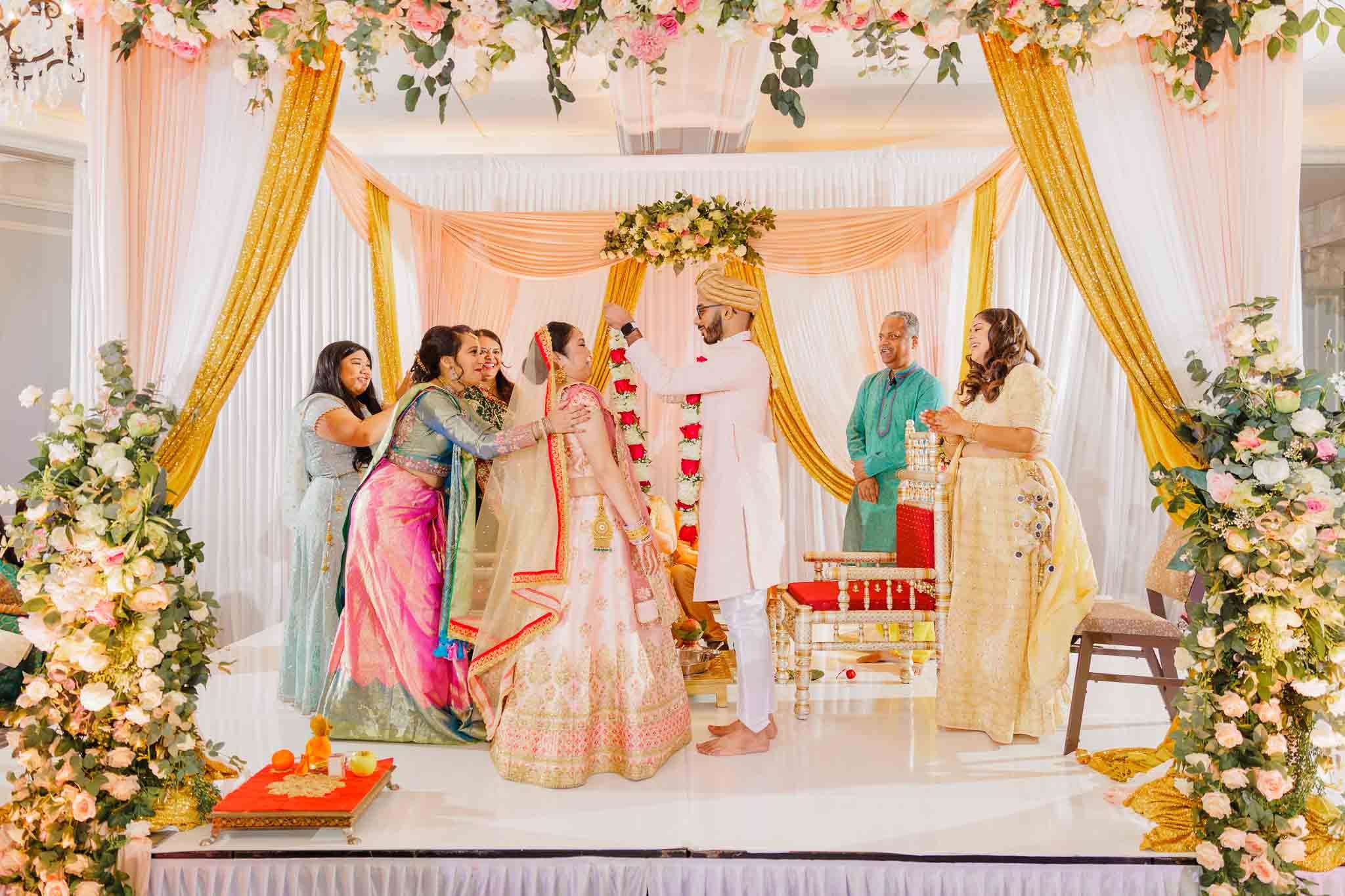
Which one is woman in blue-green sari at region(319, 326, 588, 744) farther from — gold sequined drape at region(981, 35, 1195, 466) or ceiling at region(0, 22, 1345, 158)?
ceiling at region(0, 22, 1345, 158)

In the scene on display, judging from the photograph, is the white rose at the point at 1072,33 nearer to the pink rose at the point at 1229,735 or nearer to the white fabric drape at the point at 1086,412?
the pink rose at the point at 1229,735

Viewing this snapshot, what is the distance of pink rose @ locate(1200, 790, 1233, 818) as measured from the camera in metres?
2.73

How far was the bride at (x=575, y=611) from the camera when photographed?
3.42 meters

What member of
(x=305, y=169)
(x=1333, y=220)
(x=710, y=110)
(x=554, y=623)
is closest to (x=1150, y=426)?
(x=554, y=623)

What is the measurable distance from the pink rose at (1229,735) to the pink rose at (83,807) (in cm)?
300

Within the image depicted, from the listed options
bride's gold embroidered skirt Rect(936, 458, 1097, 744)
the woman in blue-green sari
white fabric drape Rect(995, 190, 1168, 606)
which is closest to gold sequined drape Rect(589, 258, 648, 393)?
white fabric drape Rect(995, 190, 1168, 606)

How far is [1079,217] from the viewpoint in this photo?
3.16 metres

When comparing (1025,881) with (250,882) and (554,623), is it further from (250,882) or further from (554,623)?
(250,882)

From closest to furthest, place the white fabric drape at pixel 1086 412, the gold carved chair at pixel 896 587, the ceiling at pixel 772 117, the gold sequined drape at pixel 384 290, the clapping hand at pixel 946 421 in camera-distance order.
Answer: the clapping hand at pixel 946 421
the gold carved chair at pixel 896 587
the ceiling at pixel 772 117
the gold sequined drape at pixel 384 290
the white fabric drape at pixel 1086 412

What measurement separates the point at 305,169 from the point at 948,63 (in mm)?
1956

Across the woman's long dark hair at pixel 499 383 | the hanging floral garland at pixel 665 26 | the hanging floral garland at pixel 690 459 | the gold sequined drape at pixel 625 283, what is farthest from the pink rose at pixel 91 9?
the gold sequined drape at pixel 625 283

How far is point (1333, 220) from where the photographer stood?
6609mm

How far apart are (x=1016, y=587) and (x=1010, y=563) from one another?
98 mm

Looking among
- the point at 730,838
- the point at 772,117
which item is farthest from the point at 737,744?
the point at 772,117
